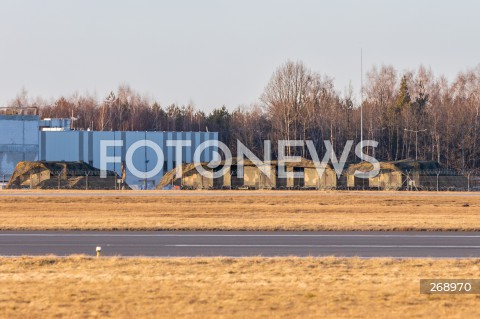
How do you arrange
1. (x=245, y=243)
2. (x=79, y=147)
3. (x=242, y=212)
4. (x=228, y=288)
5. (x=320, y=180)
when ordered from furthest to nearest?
(x=79, y=147)
(x=320, y=180)
(x=242, y=212)
(x=245, y=243)
(x=228, y=288)

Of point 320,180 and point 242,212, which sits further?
point 320,180

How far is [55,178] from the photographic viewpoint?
61.2 meters

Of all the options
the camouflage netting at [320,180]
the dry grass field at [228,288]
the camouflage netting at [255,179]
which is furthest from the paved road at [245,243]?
the camouflage netting at [255,179]

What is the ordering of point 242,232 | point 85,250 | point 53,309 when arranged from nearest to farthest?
point 53,309, point 85,250, point 242,232

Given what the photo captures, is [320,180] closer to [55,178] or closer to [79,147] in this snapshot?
[55,178]

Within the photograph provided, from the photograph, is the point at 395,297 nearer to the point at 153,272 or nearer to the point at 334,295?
the point at 334,295

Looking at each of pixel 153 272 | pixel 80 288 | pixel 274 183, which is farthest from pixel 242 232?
pixel 274 183

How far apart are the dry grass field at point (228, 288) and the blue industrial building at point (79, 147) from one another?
54065mm

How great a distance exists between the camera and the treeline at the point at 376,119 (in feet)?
300

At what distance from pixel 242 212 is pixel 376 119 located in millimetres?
60801

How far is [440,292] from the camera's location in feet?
47.6

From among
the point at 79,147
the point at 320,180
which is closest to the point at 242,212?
the point at 320,180

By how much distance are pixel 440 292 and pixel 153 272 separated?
5.87 m

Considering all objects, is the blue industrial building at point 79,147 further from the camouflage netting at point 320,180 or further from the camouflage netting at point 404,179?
the camouflage netting at point 404,179
